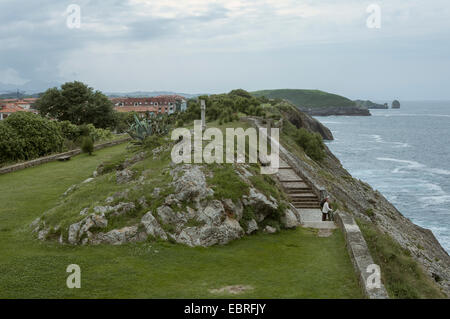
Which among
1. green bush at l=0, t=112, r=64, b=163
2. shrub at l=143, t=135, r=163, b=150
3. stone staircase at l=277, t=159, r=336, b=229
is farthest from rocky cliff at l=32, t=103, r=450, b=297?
green bush at l=0, t=112, r=64, b=163

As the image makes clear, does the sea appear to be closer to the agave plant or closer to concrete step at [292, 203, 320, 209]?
concrete step at [292, 203, 320, 209]

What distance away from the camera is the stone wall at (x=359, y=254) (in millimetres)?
8008

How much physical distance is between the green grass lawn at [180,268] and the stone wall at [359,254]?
24 cm

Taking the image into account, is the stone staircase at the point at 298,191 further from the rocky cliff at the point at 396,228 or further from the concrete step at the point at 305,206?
the rocky cliff at the point at 396,228

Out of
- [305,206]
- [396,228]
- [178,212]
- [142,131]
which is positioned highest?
[142,131]

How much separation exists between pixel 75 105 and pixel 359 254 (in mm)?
49483

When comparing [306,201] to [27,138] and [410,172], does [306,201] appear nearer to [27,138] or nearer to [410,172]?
[27,138]

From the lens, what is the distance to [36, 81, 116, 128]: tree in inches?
2047

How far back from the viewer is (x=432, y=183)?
46.7 m

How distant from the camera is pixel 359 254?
9891 mm

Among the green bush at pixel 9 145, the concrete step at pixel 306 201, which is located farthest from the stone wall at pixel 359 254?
the green bush at pixel 9 145

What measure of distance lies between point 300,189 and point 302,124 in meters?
60.0

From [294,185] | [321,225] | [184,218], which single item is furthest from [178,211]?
[294,185]

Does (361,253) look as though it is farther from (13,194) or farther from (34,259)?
(13,194)
